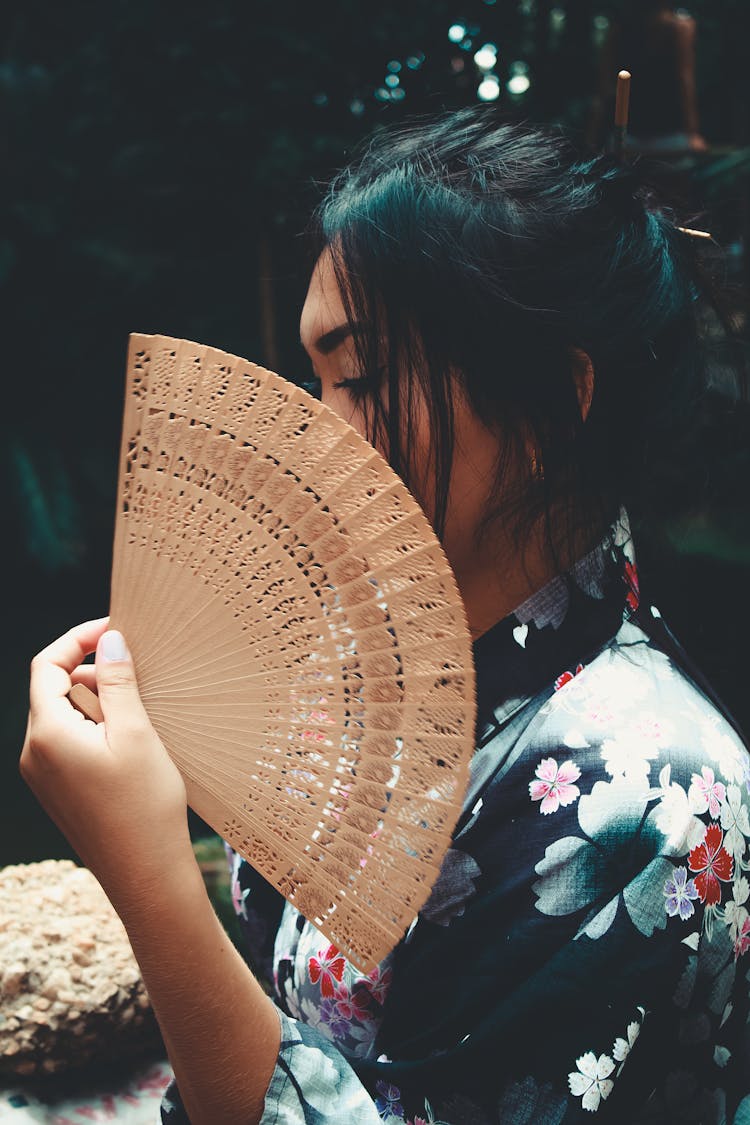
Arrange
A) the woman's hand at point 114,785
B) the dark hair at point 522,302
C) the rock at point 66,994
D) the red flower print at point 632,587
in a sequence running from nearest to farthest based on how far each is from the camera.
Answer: the woman's hand at point 114,785
the dark hair at point 522,302
the red flower print at point 632,587
the rock at point 66,994

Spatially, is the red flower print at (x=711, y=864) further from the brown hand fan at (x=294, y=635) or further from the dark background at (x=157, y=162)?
the dark background at (x=157, y=162)

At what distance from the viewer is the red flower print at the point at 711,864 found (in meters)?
0.79

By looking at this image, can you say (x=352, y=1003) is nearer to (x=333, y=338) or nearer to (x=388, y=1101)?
(x=388, y=1101)

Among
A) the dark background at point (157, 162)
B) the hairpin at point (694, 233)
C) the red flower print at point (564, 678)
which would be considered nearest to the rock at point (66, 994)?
the red flower print at point (564, 678)

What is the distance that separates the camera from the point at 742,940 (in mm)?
837

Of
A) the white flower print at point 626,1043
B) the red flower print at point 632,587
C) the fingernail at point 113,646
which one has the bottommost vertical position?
the white flower print at point 626,1043

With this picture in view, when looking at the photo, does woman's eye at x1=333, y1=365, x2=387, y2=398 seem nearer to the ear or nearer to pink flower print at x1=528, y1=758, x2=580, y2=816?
the ear

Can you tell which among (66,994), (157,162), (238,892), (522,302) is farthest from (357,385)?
(157,162)

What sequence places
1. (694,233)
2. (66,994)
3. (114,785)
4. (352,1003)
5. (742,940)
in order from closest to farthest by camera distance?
(114,785), (742,940), (352,1003), (694,233), (66,994)

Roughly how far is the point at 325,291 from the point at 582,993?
0.66 meters

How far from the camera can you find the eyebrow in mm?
895

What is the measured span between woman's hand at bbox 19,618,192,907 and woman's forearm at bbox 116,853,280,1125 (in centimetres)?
2

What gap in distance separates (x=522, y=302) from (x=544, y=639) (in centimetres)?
33

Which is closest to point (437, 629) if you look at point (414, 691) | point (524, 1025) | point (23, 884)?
point (414, 691)
